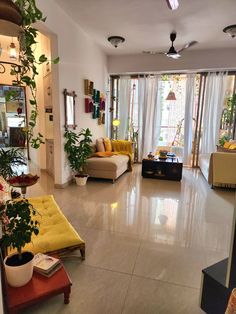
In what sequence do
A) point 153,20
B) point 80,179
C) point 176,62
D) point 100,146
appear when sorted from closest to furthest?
1. point 153,20
2. point 80,179
3. point 100,146
4. point 176,62

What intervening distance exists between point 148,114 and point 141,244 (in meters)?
4.60

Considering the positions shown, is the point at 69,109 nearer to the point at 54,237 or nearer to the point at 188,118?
the point at 54,237

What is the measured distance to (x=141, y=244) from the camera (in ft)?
7.77

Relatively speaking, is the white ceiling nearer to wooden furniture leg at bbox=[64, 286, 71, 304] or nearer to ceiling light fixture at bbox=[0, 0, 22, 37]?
ceiling light fixture at bbox=[0, 0, 22, 37]

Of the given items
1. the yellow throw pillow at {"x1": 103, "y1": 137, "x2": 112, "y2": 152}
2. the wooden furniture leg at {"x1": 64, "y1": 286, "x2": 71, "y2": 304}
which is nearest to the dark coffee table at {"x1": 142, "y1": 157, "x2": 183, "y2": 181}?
the yellow throw pillow at {"x1": 103, "y1": 137, "x2": 112, "y2": 152}

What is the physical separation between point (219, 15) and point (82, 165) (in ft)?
11.6

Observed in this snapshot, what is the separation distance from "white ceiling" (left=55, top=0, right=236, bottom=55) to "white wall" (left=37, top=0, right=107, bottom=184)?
0.18 meters

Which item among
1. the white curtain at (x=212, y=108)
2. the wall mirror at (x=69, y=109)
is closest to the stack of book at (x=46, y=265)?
the wall mirror at (x=69, y=109)

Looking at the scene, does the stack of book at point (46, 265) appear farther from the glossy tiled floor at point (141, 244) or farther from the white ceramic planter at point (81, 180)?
the white ceramic planter at point (81, 180)

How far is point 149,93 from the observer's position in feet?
20.6

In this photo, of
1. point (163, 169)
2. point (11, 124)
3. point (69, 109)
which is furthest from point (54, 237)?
point (11, 124)

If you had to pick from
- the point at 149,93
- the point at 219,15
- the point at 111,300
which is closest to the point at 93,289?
the point at 111,300

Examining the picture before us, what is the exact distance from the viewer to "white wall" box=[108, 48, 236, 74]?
17.7 ft

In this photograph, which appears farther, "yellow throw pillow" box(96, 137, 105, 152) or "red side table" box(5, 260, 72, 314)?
"yellow throw pillow" box(96, 137, 105, 152)
